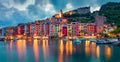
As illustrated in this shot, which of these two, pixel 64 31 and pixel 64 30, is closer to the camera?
pixel 64 31

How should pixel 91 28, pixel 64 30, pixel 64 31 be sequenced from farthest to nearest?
pixel 64 30 → pixel 64 31 → pixel 91 28

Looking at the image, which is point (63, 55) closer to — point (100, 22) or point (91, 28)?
point (91, 28)

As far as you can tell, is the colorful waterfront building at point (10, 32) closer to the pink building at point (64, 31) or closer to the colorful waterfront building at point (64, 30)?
the colorful waterfront building at point (64, 30)

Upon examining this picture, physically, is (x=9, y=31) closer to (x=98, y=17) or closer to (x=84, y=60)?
(x=98, y=17)

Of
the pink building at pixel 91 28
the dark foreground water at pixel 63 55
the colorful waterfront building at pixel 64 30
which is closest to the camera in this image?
the dark foreground water at pixel 63 55

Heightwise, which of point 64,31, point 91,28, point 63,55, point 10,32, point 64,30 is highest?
point 91,28

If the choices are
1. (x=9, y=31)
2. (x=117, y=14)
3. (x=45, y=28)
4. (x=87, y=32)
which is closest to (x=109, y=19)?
(x=117, y=14)

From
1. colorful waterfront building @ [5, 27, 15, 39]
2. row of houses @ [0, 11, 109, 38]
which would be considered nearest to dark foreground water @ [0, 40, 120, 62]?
row of houses @ [0, 11, 109, 38]

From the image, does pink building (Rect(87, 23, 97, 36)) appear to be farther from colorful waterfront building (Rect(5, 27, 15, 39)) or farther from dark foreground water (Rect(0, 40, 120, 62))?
dark foreground water (Rect(0, 40, 120, 62))

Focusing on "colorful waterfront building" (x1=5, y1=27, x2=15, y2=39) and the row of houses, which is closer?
the row of houses

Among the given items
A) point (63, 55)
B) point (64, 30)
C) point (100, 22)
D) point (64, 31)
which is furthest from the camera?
point (64, 30)

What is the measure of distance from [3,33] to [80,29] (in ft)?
97.5

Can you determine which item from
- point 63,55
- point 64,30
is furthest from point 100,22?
point 63,55

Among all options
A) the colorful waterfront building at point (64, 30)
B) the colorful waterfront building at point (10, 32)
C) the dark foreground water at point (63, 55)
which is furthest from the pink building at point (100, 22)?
the dark foreground water at point (63, 55)
